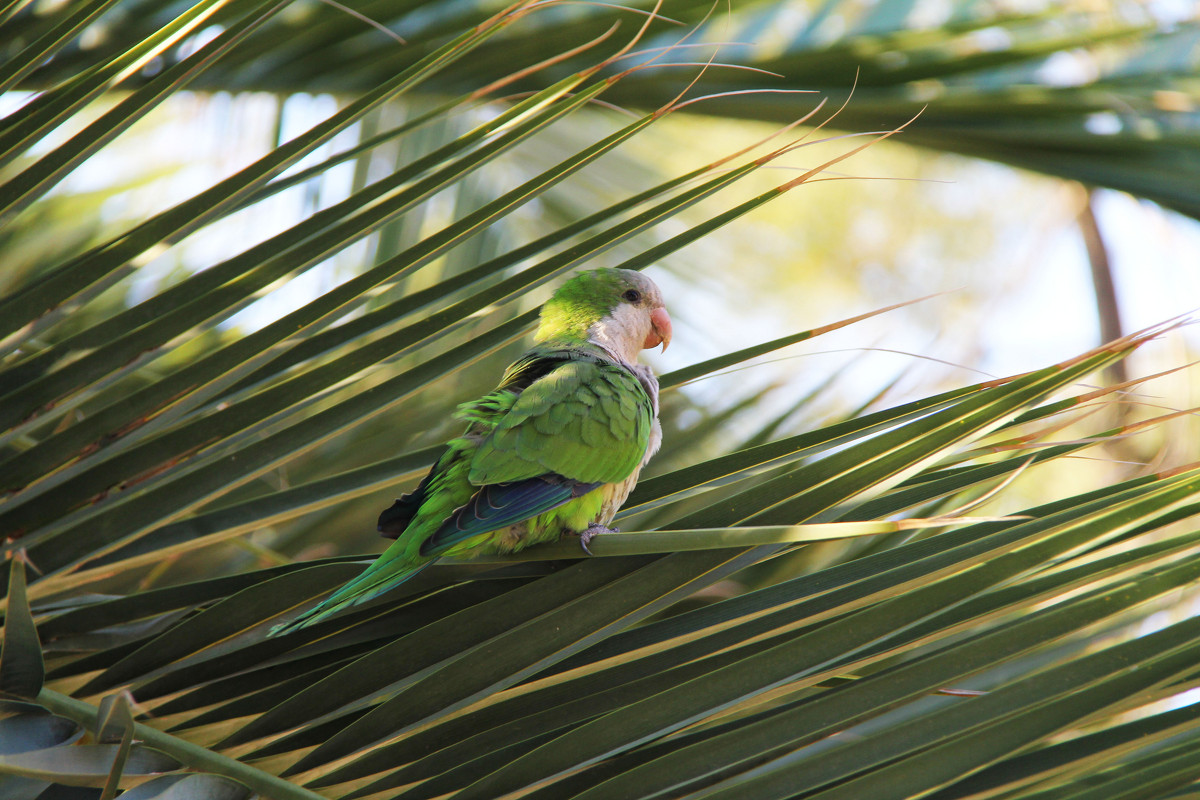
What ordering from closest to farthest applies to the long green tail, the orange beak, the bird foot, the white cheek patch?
the long green tail
the bird foot
the white cheek patch
the orange beak

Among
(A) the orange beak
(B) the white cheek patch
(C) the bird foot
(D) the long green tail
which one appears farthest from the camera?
(A) the orange beak

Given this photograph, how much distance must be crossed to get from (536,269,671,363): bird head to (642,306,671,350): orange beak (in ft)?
0.10

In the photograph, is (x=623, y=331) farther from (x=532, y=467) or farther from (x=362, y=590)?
(x=362, y=590)

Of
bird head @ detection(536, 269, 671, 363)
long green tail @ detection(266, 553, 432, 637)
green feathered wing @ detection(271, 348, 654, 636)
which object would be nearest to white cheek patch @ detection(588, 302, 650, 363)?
bird head @ detection(536, 269, 671, 363)

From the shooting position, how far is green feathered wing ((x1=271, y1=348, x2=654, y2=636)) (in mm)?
1608

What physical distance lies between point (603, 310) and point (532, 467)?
2.83 ft

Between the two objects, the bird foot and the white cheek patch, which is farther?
the white cheek patch

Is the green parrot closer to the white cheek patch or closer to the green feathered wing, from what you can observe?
the green feathered wing

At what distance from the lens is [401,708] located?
4.27 feet

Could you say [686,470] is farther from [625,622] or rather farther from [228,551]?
[228,551]

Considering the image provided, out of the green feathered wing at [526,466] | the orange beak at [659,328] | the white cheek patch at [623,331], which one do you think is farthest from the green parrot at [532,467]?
the orange beak at [659,328]

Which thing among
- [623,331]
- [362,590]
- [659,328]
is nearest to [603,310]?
A: [623,331]

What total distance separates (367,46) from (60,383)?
1401mm

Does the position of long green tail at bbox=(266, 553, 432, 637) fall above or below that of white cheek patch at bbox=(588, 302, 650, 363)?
below
